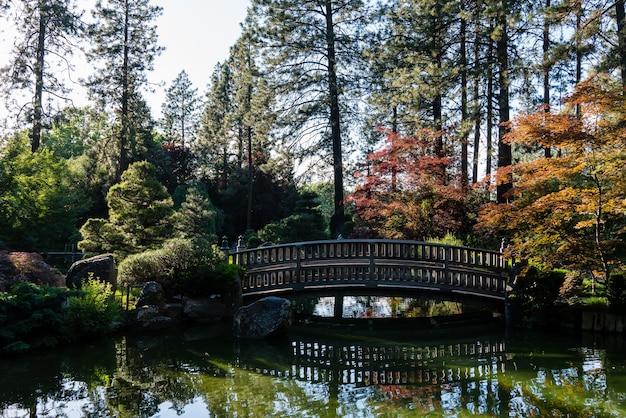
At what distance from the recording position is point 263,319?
9.39m

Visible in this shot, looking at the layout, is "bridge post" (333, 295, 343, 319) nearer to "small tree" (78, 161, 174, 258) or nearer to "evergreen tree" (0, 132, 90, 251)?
"small tree" (78, 161, 174, 258)

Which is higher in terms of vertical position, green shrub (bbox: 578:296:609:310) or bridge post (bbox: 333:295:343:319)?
green shrub (bbox: 578:296:609:310)

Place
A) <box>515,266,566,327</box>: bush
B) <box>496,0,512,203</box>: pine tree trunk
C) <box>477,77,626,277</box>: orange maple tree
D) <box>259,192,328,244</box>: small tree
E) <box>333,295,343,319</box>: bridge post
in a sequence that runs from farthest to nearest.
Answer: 1. <box>259,192,328,244</box>: small tree
2. <box>496,0,512,203</box>: pine tree trunk
3. <box>333,295,343,319</box>: bridge post
4. <box>515,266,566,327</box>: bush
5. <box>477,77,626,277</box>: orange maple tree

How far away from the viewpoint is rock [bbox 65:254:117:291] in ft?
33.4

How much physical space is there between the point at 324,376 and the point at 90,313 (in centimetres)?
430

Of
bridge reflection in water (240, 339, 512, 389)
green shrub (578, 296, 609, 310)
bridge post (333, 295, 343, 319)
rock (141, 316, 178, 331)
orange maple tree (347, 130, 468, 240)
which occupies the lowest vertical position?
bridge post (333, 295, 343, 319)

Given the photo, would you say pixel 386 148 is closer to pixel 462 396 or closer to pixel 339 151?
pixel 339 151

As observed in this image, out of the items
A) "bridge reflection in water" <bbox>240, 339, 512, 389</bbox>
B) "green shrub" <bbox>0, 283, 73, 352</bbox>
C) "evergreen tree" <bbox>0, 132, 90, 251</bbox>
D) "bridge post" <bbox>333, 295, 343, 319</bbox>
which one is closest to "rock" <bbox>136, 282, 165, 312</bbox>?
"green shrub" <bbox>0, 283, 73, 352</bbox>

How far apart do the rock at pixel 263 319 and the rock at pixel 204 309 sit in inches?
52.6

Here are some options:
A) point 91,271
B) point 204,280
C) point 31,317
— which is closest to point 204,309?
point 204,280

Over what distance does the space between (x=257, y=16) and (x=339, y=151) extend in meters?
5.73

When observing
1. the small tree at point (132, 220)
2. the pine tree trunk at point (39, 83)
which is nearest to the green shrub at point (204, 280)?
the small tree at point (132, 220)

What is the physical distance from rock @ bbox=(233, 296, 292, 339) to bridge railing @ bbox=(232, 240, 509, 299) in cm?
157

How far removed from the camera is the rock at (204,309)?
34.1 feet
